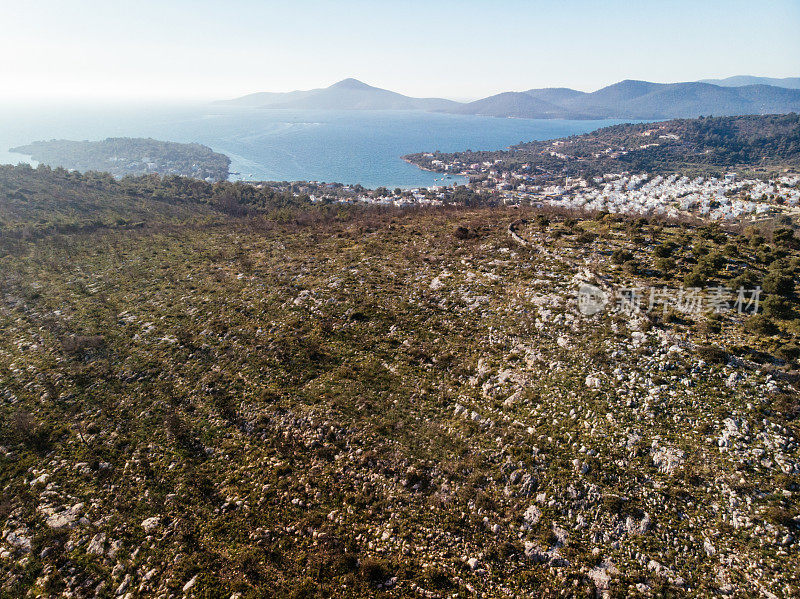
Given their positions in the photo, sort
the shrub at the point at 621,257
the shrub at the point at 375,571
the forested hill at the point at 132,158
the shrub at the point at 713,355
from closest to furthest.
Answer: the shrub at the point at 375,571, the shrub at the point at 713,355, the shrub at the point at 621,257, the forested hill at the point at 132,158

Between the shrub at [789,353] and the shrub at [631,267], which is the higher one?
the shrub at [631,267]

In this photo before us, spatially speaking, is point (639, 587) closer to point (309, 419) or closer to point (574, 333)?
point (574, 333)

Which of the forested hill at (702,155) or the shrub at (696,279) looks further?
the forested hill at (702,155)

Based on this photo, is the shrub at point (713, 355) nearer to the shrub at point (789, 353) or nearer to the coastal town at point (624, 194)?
the shrub at point (789, 353)

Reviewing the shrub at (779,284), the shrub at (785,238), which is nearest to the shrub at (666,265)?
the shrub at (779,284)

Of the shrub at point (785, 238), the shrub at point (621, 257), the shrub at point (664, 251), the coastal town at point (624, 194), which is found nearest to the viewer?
the shrub at point (621, 257)

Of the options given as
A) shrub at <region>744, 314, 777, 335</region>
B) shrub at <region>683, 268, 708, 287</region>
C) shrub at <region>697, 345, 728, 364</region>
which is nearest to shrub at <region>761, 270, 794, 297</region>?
shrub at <region>683, 268, 708, 287</region>
